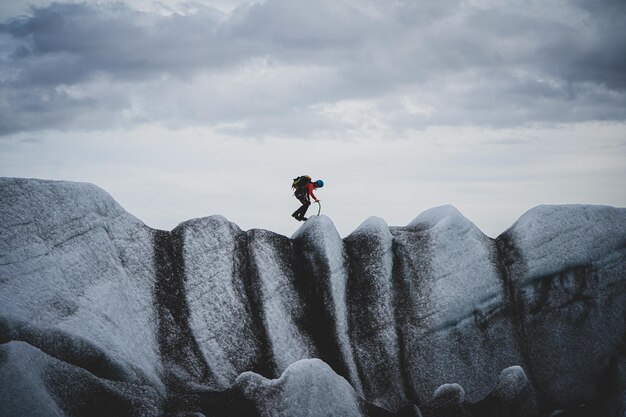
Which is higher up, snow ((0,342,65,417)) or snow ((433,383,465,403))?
snow ((0,342,65,417))

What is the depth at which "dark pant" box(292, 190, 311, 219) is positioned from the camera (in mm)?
23188

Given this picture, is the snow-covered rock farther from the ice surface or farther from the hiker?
the ice surface

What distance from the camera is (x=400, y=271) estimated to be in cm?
2273

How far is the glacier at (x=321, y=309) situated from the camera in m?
16.3

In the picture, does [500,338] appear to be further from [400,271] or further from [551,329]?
[400,271]

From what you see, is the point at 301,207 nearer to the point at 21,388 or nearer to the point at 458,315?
the point at 458,315

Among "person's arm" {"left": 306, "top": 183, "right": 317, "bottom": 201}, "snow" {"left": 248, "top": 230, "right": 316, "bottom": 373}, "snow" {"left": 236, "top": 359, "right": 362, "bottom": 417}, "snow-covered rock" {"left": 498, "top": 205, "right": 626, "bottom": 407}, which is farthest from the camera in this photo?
"person's arm" {"left": 306, "top": 183, "right": 317, "bottom": 201}

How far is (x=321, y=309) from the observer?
21.7 meters

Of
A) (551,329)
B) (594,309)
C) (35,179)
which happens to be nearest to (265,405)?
(35,179)

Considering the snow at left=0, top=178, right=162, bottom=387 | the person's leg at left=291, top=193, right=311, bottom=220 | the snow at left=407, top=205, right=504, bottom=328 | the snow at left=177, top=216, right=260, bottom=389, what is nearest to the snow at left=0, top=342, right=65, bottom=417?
the snow at left=0, top=178, right=162, bottom=387

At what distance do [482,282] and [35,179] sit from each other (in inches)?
608

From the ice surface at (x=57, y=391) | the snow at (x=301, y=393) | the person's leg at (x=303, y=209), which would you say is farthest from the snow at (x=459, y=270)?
the ice surface at (x=57, y=391)

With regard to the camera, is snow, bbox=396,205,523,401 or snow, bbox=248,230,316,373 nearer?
snow, bbox=248,230,316,373

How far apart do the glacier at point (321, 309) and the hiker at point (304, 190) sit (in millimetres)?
593
